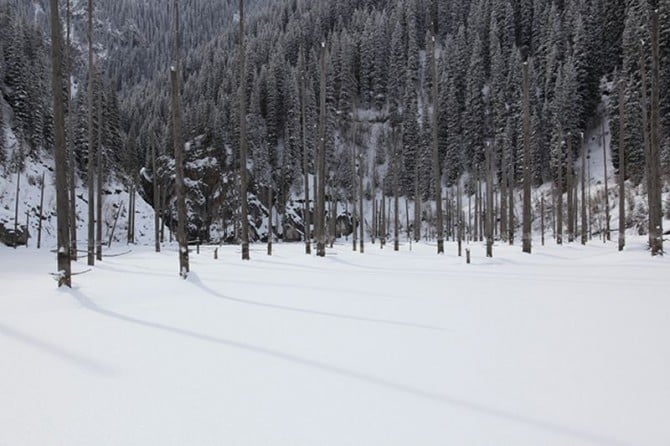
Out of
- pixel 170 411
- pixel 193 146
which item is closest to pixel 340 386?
pixel 170 411

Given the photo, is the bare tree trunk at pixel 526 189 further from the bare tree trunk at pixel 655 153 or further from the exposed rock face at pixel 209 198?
the exposed rock face at pixel 209 198

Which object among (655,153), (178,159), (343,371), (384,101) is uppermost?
(384,101)

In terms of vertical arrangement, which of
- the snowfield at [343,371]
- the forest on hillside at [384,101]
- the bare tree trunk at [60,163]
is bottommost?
the snowfield at [343,371]

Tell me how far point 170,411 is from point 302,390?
82cm

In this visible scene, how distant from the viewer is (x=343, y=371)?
2.99 metres

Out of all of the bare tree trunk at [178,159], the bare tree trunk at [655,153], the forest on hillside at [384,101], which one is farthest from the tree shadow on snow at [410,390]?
the forest on hillside at [384,101]

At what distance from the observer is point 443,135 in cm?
6981

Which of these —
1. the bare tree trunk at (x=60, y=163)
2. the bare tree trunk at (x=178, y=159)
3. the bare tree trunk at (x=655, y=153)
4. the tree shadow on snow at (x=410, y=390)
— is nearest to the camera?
the tree shadow on snow at (x=410, y=390)

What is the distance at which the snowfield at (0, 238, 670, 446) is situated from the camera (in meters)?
2.10

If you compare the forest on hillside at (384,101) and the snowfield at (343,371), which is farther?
the forest on hillside at (384,101)

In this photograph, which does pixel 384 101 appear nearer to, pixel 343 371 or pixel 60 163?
pixel 60 163

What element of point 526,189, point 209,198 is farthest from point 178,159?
point 209,198

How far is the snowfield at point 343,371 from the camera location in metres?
2.10

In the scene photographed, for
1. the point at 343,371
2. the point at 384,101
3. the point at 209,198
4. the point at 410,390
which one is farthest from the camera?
the point at 384,101
